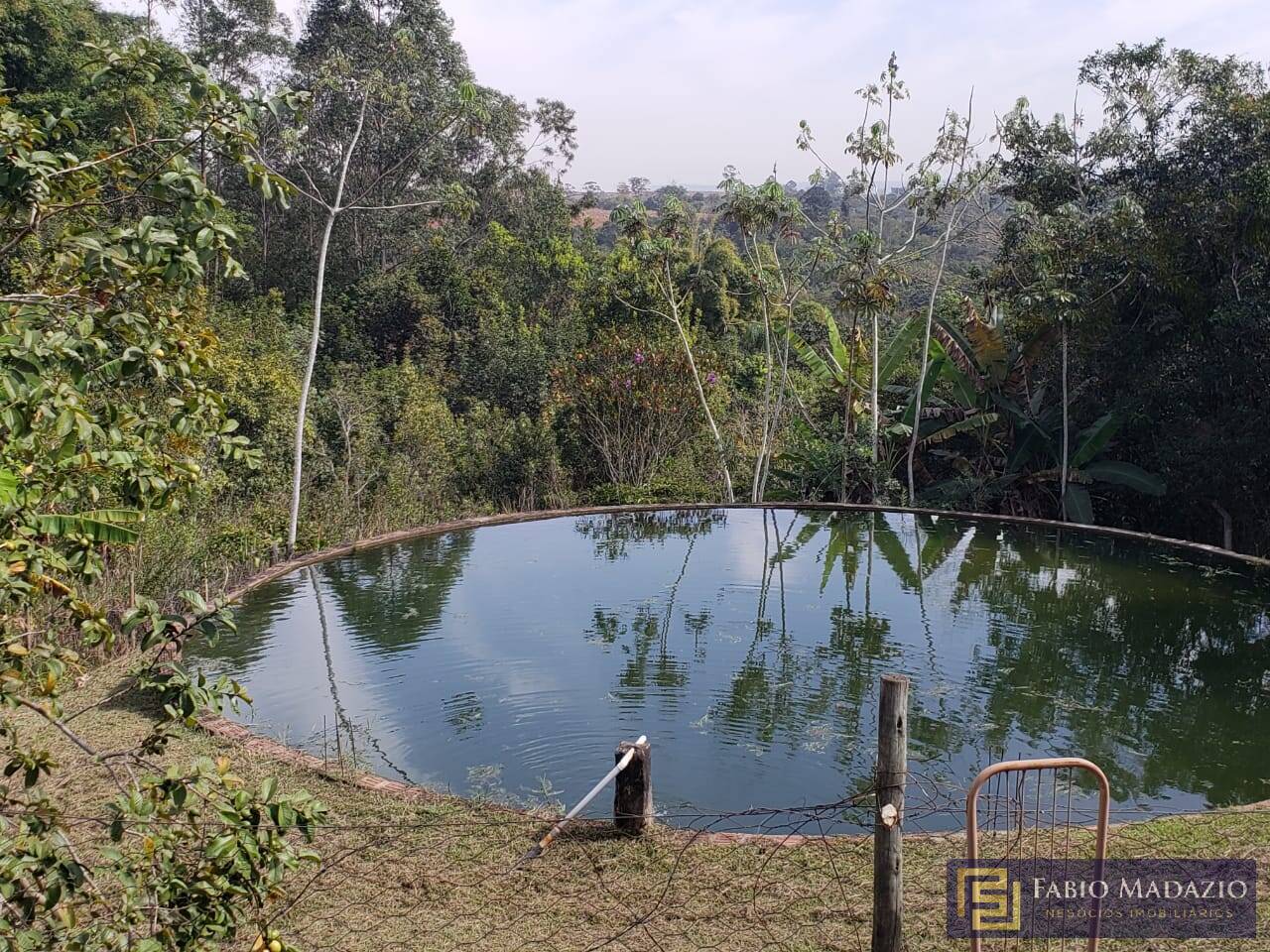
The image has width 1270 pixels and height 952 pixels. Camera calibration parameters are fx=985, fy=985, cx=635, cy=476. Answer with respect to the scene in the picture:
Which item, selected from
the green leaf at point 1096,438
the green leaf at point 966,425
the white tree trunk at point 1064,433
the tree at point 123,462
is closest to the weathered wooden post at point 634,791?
the tree at point 123,462

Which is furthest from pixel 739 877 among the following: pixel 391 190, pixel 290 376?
pixel 391 190

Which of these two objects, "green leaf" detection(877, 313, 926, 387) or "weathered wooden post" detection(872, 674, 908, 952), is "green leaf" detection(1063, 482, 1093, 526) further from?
"weathered wooden post" detection(872, 674, 908, 952)

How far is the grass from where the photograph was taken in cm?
319

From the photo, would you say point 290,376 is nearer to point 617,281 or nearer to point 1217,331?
point 617,281

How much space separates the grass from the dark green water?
1.85 feet

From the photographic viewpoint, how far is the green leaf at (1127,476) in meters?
10.4

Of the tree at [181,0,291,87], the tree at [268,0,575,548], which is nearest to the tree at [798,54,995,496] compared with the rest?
the tree at [268,0,575,548]

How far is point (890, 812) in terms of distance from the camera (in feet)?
8.89

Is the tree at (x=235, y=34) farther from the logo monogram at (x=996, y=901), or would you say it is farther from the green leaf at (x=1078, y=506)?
the logo monogram at (x=996, y=901)

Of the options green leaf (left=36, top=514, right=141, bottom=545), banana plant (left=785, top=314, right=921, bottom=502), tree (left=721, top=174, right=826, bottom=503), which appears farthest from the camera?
banana plant (left=785, top=314, right=921, bottom=502)

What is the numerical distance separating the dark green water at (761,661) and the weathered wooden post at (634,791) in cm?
50

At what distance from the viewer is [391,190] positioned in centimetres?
1945

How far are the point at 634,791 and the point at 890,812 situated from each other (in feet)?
4.47

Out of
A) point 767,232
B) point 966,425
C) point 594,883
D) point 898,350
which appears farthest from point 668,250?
point 594,883
